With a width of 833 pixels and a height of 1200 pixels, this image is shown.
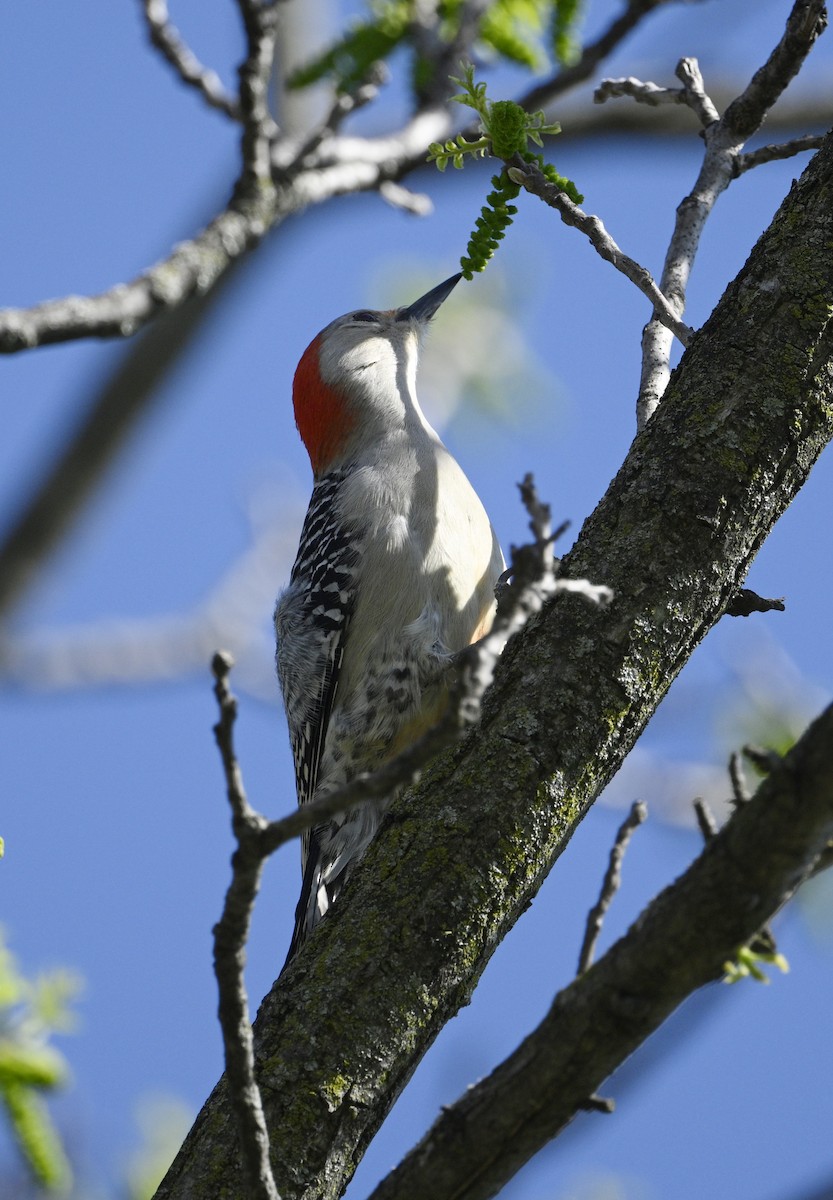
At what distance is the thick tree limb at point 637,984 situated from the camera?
1.74m

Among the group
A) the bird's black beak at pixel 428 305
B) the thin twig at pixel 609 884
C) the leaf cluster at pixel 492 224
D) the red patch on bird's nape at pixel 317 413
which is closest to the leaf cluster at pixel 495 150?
the leaf cluster at pixel 492 224

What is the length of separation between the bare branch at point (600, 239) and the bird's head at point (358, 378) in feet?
8.90

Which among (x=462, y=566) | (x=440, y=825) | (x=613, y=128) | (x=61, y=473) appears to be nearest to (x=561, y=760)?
(x=440, y=825)

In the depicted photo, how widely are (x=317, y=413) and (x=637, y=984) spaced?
499cm

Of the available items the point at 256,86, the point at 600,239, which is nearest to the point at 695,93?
the point at 600,239

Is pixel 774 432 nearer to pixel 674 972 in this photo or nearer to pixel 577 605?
pixel 577 605

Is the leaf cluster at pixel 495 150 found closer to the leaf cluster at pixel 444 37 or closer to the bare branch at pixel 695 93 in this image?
the bare branch at pixel 695 93

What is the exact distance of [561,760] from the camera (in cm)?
266

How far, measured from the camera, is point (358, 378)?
640 centimetres

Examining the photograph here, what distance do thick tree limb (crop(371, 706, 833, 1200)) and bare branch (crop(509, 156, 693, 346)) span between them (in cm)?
172

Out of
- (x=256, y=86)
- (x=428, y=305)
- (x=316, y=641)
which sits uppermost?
(x=428, y=305)

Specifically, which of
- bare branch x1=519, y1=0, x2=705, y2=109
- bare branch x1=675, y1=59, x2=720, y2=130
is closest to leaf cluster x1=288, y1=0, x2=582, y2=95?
bare branch x1=519, y1=0, x2=705, y2=109

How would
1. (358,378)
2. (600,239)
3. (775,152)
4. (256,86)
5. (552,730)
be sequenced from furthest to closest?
(358,378), (256,86), (775,152), (600,239), (552,730)

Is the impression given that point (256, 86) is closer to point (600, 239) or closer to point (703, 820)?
point (600, 239)
